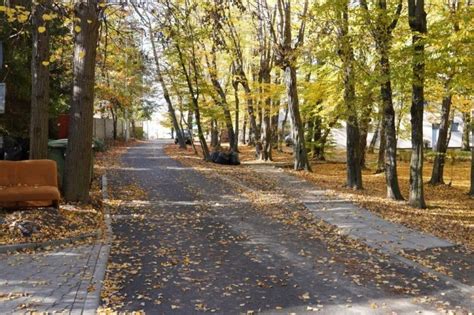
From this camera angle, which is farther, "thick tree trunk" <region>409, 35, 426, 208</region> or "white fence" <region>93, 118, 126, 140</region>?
"white fence" <region>93, 118, 126, 140</region>

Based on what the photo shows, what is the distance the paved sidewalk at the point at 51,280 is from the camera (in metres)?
5.09

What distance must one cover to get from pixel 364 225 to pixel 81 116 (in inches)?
231

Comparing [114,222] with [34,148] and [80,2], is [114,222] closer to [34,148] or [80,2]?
[34,148]

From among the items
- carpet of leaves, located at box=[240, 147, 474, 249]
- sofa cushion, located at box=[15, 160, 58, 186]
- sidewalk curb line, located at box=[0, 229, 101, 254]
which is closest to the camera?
sidewalk curb line, located at box=[0, 229, 101, 254]

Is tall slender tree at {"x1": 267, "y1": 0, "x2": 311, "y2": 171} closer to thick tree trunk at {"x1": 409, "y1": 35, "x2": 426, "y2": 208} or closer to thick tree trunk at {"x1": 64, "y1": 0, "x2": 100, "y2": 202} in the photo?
thick tree trunk at {"x1": 409, "y1": 35, "x2": 426, "y2": 208}

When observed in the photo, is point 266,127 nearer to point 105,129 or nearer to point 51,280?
point 105,129

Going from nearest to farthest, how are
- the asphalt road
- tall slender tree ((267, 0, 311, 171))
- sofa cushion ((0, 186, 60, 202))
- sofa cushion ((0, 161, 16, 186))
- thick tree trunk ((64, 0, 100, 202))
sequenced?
the asphalt road
sofa cushion ((0, 186, 60, 202))
sofa cushion ((0, 161, 16, 186))
thick tree trunk ((64, 0, 100, 202))
tall slender tree ((267, 0, 311, 171))

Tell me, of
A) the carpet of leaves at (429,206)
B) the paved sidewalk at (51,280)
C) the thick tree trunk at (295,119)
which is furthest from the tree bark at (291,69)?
the paved sidewalk at (51,280)

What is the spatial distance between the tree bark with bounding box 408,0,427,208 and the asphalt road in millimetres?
4489

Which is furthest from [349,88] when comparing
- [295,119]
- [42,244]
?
[42,244]

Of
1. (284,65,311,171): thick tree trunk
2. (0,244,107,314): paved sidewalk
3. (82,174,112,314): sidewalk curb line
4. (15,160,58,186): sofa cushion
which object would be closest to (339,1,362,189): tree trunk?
(284,65,311,171): thick tree trunk

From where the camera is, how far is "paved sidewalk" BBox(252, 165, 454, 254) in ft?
27.2

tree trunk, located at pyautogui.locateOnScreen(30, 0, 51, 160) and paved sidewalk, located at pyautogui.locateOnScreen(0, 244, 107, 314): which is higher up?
tree trunk, located at pyautogui.locateOnScreen(30, 0, 51, 160)

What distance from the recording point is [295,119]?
2031 cm
